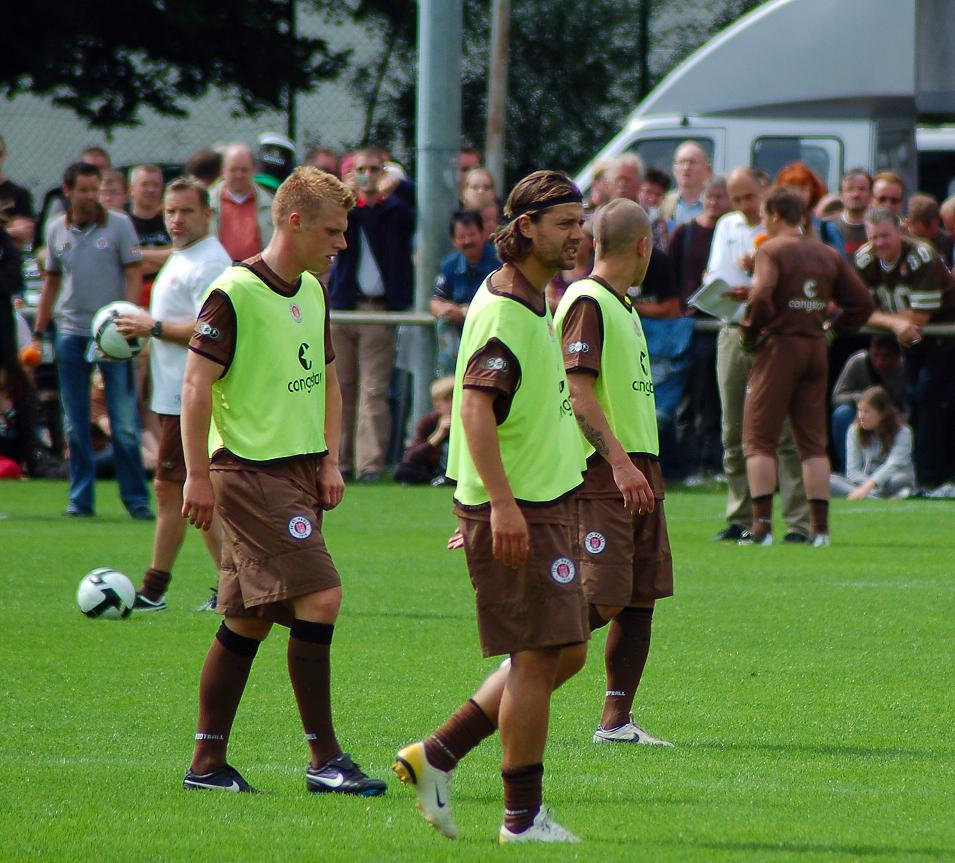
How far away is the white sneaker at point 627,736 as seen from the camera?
6664 millimetres

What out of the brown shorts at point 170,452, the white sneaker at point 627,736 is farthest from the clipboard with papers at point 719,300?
the white sneaker at point 627,736

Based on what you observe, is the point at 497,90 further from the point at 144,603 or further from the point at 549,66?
the point at 144,603

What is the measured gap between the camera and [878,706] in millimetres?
7297

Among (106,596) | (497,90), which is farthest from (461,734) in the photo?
(497,90)

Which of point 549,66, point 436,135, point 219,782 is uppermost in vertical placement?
point 549,66

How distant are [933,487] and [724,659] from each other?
7.74m

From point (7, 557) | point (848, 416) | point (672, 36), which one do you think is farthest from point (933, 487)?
point (672, 36)

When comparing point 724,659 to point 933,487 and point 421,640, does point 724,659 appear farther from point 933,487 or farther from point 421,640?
point 933,487

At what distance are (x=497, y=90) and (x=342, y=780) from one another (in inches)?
839

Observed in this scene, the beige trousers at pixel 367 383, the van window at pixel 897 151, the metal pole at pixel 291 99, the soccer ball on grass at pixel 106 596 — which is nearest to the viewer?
the soccer ball on grass at pixel 106 596

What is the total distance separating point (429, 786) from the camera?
17.4 feet

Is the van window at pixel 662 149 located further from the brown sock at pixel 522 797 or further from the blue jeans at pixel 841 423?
the brown sock at pixel 522 797

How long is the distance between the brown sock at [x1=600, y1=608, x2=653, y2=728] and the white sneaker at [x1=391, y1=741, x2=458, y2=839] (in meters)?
1.51

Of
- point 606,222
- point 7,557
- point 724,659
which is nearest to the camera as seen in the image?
point 606,222
